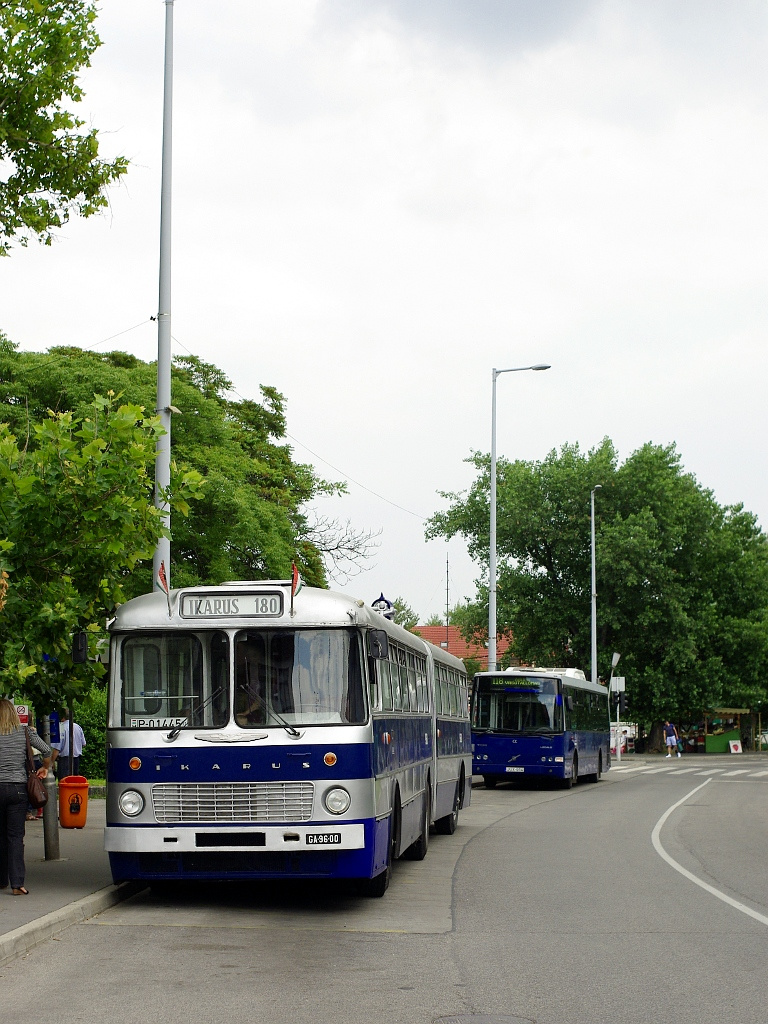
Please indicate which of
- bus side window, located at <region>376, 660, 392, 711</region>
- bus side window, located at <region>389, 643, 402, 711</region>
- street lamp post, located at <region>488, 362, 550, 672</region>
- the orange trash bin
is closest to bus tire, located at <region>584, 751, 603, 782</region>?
street lamp post, located at <region>488, 362, 550, 672</region>

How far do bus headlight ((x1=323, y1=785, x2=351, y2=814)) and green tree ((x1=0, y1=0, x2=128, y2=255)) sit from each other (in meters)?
7.52

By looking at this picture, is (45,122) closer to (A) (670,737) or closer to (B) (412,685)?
(B) (412,685)

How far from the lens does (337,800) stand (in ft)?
36.2

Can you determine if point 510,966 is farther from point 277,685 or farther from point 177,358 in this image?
point 177,358

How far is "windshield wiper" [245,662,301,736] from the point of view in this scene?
36.5 feet

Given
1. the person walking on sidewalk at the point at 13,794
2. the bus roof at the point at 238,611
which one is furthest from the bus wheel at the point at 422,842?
the person walking on sidewalk at the point at 13,794

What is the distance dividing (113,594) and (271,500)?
26.9 metres

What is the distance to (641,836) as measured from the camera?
1984 cm

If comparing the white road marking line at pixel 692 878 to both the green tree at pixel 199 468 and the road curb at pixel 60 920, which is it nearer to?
the road curb at pixel 60 920

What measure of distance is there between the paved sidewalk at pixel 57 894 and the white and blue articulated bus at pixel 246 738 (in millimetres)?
480

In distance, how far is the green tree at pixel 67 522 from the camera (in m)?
12.0

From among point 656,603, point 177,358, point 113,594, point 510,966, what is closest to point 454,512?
point 656,603

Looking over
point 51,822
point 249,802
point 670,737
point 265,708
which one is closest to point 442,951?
point 249,802

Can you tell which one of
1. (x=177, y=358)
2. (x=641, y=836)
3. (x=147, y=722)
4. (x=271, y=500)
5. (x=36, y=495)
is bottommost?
(x=641, y=836)
